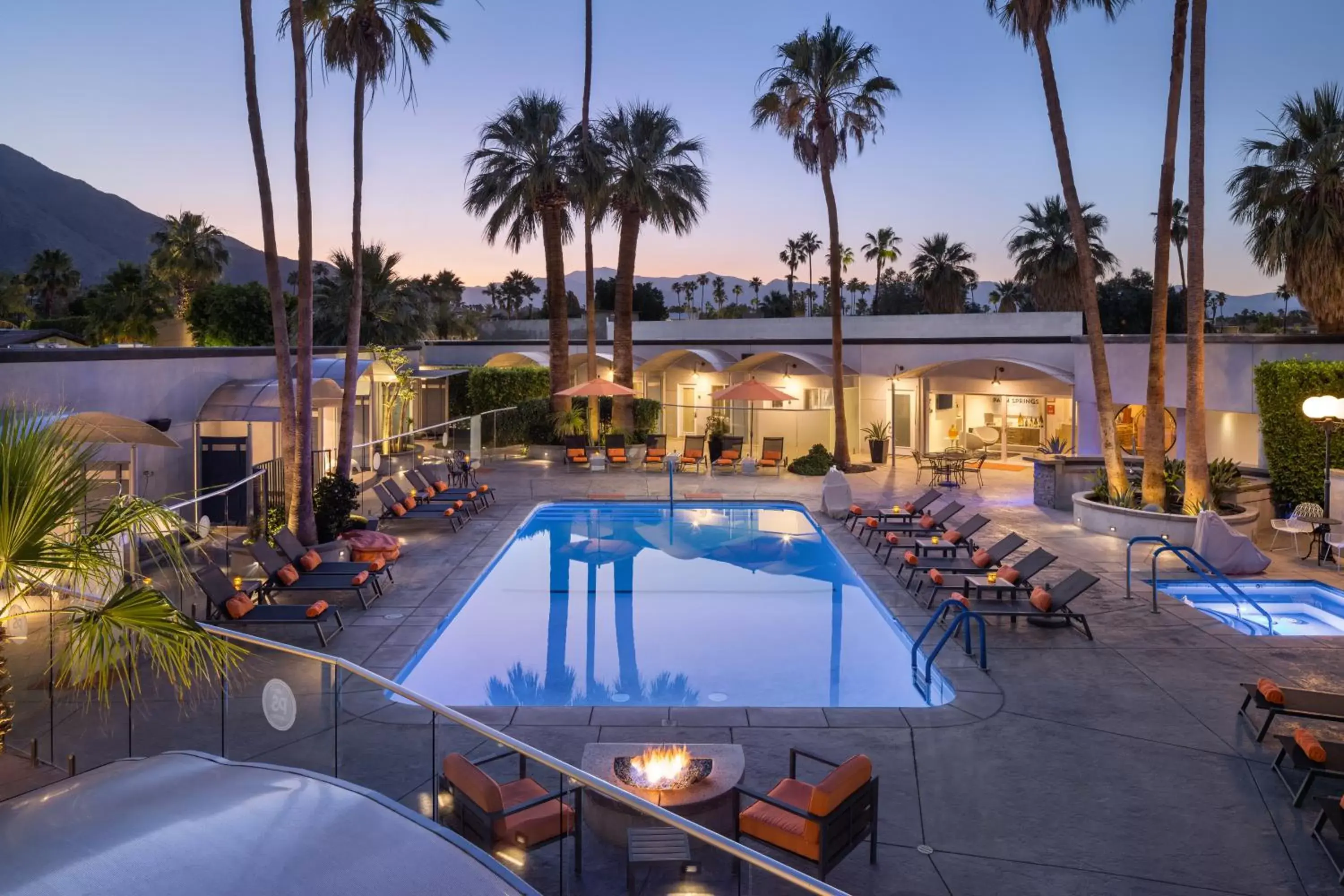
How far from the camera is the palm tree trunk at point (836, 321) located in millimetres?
23312

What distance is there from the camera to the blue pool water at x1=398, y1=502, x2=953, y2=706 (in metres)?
9.75

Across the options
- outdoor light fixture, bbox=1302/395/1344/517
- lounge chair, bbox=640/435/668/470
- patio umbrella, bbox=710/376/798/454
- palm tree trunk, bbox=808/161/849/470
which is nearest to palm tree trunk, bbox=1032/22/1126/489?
outdoor light fixture, bbox=1302/395/1344/517

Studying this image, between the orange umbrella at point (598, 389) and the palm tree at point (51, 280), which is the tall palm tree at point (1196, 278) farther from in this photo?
the palm tree at point (51, 280)

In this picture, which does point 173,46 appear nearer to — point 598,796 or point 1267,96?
point 598,796

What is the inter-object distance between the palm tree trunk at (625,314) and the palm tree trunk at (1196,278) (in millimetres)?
13967

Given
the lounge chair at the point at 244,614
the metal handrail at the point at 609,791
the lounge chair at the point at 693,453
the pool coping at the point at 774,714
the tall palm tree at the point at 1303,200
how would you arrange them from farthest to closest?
the lounge chair at the point at 693,453 → the tall palm tree at the point at 1303,200 → the lounge chair at the point at 244,614 → the pool coping at the point at 774,714 → the metal handrail at the point at 609,791

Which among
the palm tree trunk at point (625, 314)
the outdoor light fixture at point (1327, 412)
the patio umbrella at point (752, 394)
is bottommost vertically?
the outdoor light fixture at point (1327, 412)

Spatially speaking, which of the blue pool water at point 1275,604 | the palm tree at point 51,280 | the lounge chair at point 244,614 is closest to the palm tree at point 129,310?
the palm tree at point 51,280

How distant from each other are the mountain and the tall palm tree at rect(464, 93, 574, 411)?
5553 inches

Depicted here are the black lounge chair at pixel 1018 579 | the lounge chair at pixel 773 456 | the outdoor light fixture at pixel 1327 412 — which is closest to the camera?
the black lounge chair at pixel 1018 579

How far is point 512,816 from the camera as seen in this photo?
5.38 metres

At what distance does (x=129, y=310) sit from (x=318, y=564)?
36.0 metres

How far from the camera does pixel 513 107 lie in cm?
2588

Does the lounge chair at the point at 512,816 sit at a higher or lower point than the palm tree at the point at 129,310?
lower
